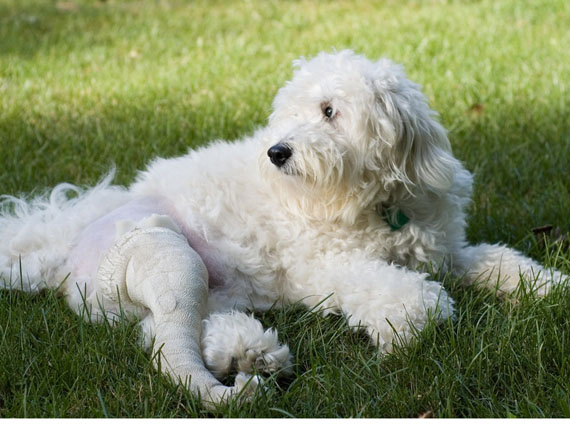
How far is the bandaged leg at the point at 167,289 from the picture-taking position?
2.59 meters

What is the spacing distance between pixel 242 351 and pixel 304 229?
2.51 feet

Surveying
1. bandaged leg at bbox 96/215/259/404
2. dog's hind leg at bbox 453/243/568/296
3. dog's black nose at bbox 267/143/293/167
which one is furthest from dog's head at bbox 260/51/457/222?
bandaged leg at bbox 96/215/259/404

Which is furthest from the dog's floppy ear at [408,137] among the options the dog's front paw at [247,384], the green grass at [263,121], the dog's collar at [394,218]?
the dog's front paw at [247,384]

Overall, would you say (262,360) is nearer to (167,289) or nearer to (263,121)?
(167,289)

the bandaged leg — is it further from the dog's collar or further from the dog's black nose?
the dog's collar

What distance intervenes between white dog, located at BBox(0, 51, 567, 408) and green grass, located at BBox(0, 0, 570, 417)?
0.41 ft

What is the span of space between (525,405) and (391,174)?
1128mm

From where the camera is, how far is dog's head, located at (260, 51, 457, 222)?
10.3ft

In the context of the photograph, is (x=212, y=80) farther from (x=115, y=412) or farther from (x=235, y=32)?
(x=115, y=412)

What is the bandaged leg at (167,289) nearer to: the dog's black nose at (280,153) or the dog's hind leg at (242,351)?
the dog's hind leg at (242,351)

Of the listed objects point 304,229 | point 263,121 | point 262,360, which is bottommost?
point 263,121

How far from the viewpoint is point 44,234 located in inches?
138

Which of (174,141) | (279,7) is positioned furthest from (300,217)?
(279,7)

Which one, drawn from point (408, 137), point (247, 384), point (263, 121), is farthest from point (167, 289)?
point (263, 121)
